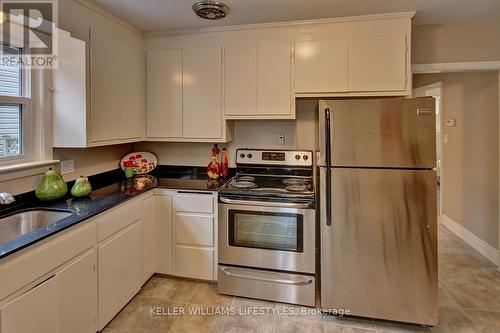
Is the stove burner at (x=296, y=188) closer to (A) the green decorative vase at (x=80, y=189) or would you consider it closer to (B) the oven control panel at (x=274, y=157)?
(B) the oven control panel at (x=274, y=157)

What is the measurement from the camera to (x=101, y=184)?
2736 mm

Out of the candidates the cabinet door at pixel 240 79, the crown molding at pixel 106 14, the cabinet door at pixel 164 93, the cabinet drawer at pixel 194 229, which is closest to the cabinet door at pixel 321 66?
the cabinet door at pixel 240 79

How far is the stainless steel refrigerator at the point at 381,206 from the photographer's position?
6.57 feet

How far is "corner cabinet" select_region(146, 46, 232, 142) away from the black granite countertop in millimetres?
412

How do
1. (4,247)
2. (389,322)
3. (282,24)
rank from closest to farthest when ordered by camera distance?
1. (4,247)
2. (389,322)
3. (282,24)

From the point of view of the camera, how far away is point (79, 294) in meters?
1.76

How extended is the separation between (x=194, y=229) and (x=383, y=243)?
1.48 meters

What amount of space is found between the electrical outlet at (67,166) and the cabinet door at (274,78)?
1626 mm

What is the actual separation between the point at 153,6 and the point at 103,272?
6.35 feet

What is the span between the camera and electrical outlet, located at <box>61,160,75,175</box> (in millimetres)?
2346

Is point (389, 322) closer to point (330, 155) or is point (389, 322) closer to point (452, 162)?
point (330, 155)

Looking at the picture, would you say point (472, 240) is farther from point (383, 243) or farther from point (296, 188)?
point (296, 188)

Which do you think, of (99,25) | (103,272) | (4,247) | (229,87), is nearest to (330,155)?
(229,87)

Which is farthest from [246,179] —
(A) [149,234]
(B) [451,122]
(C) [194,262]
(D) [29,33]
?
(B) [451,122]
